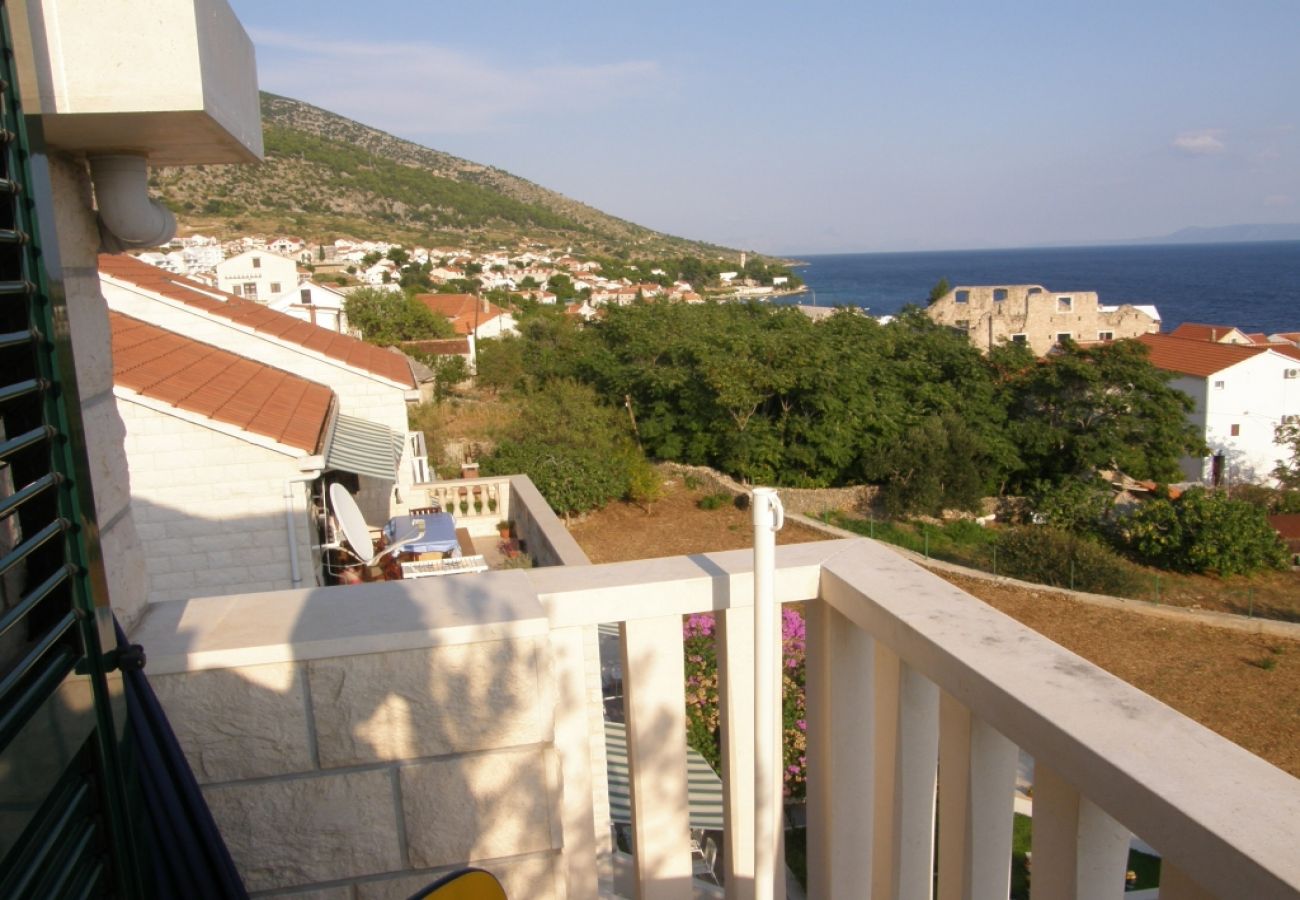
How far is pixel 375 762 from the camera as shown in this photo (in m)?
1.56

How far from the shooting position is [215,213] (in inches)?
2334

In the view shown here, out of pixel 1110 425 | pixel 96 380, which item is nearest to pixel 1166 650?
pixel 1110 425

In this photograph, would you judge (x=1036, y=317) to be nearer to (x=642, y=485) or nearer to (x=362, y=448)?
(x=642, y=485)

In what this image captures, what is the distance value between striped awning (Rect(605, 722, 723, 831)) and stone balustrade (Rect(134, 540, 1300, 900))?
1.50 metres

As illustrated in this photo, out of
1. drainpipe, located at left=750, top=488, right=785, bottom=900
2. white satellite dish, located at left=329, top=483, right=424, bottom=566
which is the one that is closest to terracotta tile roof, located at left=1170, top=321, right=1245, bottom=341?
white satellite dish, located at left=329, top=483, right=424, bottom=566

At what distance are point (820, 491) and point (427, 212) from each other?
214 feet

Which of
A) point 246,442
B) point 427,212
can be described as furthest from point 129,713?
point 427,212

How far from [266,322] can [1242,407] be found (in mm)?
26778

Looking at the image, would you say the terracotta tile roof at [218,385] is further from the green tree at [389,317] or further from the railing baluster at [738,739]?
the green tree at [389,317]

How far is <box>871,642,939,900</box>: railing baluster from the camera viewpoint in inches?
62.1

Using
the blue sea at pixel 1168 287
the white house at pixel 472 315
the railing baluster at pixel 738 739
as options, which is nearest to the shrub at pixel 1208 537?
the railing baluster at pixel 738 739

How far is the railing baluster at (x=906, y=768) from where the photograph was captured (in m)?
1.58

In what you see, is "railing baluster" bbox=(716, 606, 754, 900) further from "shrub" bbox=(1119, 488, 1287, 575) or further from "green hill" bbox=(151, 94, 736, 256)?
"green hill" bbox=(151, 94, 736, 256)

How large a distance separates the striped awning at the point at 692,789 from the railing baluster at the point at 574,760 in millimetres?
1412
